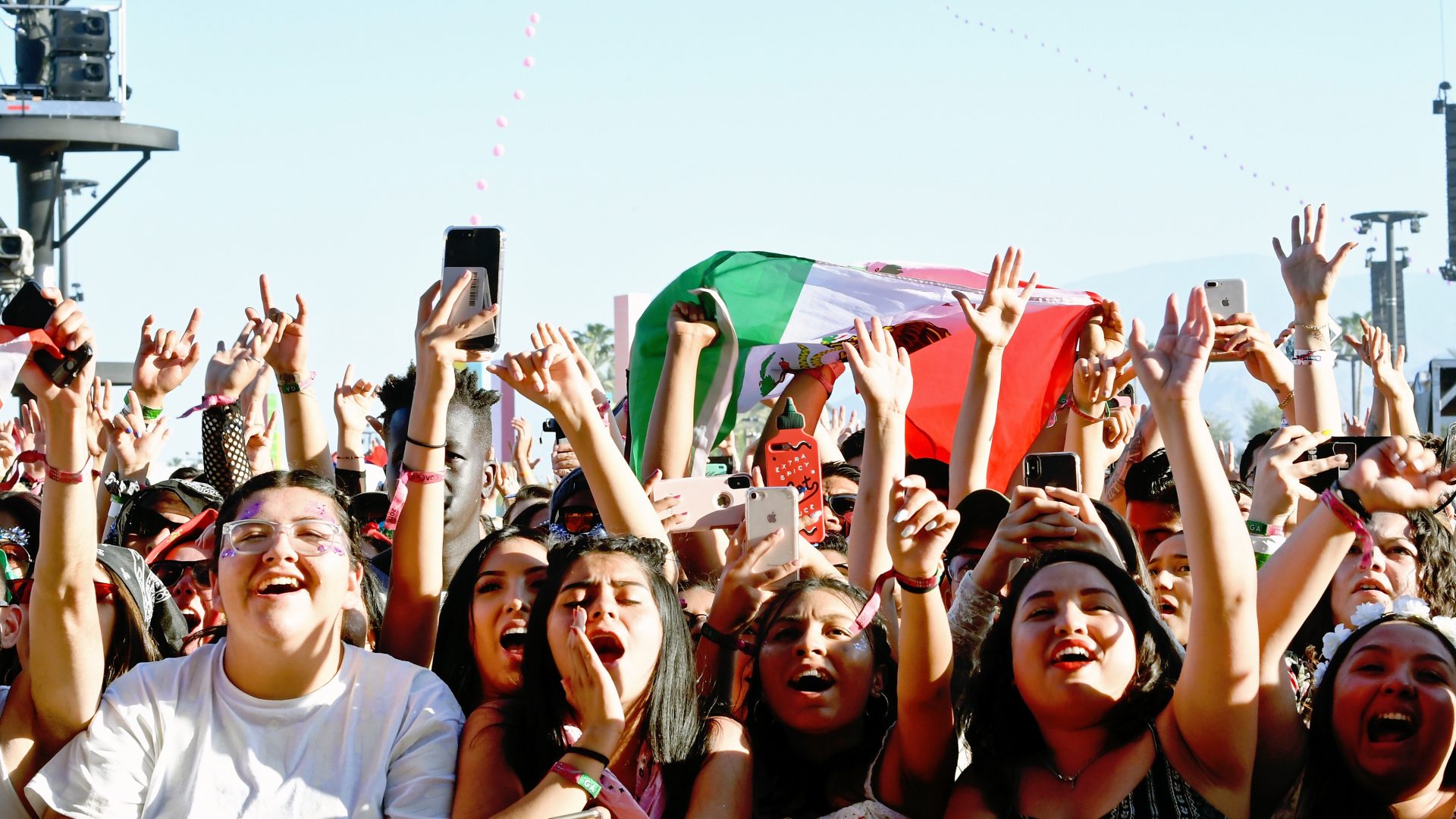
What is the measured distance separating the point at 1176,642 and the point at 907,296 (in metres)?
3.42

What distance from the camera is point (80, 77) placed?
587 inches

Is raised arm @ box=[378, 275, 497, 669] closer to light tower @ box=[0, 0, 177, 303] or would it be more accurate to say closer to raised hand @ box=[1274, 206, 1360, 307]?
raised hand @ box=[1274, 206, 1360, 307]

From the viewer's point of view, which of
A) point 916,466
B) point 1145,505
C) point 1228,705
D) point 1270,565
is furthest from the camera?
point 916,466

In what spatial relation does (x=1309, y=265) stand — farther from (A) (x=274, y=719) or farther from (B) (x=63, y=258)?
(B) (x=63, y=258)

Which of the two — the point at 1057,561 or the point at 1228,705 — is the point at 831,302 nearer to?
the point at 1057,561

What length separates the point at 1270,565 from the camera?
11.0 ft

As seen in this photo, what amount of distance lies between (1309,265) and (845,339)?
5.55 feet

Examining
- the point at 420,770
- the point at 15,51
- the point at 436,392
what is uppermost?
the point at 15,51

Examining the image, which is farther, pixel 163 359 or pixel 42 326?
pixel 163 359

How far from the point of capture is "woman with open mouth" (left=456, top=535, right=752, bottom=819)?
3230mm

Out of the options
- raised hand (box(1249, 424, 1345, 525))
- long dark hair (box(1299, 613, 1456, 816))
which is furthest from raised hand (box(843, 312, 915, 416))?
long dark hair (box(1299, 613, 1456, 816))

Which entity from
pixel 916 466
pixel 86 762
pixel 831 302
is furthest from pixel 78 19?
pixel 86 762

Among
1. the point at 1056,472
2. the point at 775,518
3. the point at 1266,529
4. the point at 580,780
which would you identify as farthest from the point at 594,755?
the point at 1266,529

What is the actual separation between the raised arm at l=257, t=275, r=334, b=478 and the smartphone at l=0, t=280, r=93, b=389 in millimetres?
1816
